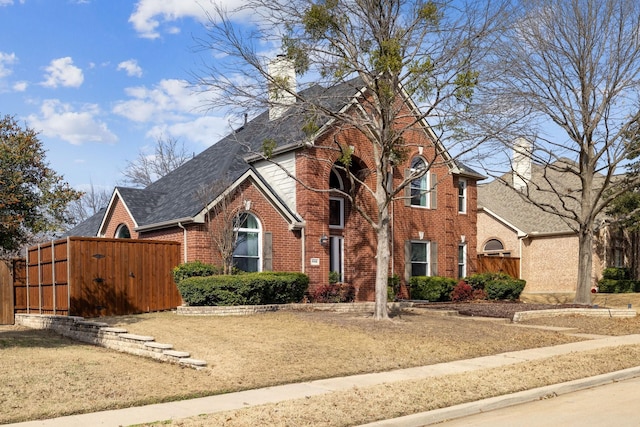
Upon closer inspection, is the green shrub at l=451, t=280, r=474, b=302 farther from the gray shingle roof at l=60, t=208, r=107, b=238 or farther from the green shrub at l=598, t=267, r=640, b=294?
the gray shingle roof at l=60, t=208, r=107, b=238

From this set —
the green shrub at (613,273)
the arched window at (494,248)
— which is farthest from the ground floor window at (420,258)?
the green shrub at (613,273)

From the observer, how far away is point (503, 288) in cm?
2880

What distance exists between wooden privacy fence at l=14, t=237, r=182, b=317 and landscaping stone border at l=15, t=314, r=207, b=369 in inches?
22.4

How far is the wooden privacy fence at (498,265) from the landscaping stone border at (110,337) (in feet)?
70.0

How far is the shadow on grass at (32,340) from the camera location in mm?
13492

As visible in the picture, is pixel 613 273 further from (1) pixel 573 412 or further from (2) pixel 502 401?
(1) pixel 573 412

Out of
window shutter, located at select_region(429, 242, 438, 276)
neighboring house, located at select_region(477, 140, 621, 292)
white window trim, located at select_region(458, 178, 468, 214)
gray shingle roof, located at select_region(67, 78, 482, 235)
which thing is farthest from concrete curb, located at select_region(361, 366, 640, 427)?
neighboring house, located at select_region(477, 140, 621, 292)

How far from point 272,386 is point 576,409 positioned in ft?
14.3

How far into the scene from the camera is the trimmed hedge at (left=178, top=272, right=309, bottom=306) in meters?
18.9

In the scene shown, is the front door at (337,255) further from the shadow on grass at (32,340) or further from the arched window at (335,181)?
the shadow on grass at (32,340)

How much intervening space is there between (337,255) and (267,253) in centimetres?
395

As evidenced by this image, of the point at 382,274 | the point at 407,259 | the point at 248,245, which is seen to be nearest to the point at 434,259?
the point at 407,259

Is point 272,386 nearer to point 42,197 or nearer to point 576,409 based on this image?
point 576,409

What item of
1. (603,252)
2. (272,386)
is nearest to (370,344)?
(272,386)
